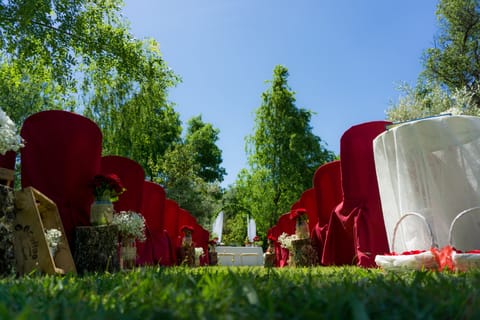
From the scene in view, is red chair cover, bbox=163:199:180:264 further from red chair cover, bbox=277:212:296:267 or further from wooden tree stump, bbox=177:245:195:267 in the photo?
red chair cover, bbox=277:212:296:267

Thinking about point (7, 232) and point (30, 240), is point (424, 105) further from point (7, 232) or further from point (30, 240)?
point (7, 232)

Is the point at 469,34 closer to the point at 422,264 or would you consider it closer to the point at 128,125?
the point at 128,125

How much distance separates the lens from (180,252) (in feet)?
24.8

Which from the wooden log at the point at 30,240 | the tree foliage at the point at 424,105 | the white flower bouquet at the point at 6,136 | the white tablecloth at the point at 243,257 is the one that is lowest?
the white tablecloth at the point at 243,257

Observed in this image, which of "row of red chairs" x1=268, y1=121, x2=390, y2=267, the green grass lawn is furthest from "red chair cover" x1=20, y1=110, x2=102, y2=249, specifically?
"row of red chairs" x1=268, y1=121, x2=390, y2=267

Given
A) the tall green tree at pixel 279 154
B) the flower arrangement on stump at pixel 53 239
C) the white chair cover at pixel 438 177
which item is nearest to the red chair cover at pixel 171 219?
the flower arrangement on stump at pixel 53 239

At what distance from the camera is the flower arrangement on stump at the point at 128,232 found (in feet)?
12.3

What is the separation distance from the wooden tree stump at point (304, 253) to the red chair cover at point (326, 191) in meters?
0.11

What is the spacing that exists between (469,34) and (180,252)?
13190 millimetres

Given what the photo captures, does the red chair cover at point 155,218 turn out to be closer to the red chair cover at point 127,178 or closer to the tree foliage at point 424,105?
the red chair cover at point 127,178

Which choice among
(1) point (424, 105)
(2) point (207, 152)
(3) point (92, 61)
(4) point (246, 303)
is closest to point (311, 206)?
(4) point (246, 303)

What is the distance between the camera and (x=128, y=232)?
3.79m

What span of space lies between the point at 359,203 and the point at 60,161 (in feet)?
8.99

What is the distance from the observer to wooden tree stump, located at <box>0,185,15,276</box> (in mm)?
2213
